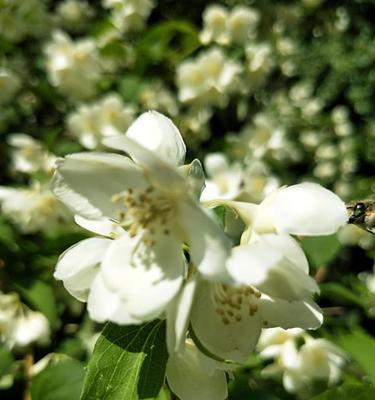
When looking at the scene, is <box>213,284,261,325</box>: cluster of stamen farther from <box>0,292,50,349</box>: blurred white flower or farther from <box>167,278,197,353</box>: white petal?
<box>0,292,50,349</box>: blurred white flower

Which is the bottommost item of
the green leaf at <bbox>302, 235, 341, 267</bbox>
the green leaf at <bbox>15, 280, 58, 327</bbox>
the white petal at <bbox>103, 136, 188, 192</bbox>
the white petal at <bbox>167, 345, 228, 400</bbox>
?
the green leaf at <bbox>15, 280, 58, 327</bbox>

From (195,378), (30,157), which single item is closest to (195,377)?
(195,378)

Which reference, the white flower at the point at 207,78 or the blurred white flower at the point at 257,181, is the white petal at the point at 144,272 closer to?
the blurred white flower at the point at 257,181

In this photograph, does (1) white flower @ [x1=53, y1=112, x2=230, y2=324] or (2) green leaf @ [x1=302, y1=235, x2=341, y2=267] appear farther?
(2) green leaf @ [x1=302, y1=235, x2=341, y2=267]

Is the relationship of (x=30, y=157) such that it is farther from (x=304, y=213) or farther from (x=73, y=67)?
(x=304, y=213)

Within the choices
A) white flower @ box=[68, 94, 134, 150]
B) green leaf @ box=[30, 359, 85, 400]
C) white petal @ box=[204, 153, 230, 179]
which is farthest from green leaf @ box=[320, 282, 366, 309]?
white flower @ box=[68, 94, 134, 150]

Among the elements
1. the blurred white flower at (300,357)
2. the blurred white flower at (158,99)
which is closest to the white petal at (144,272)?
the blurred white flower at (300,357)
